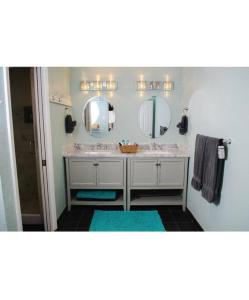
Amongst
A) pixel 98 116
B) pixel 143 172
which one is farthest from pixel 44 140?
pixel 143 172

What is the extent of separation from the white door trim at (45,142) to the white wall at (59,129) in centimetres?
28

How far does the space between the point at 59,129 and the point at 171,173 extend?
1.65m

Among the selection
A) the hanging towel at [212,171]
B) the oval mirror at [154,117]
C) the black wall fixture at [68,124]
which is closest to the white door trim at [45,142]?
the black wall fixture at [68,124]

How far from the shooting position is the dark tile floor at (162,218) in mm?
2102

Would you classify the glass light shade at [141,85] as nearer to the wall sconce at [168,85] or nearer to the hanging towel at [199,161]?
the wall sconce at [168,85]

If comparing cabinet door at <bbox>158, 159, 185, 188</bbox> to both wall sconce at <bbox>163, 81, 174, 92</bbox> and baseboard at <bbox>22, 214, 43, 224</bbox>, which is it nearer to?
wall sconce at <bbox>163, 81, 174, 92</bbox>

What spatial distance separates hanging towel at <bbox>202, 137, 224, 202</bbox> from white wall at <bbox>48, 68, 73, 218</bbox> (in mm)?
1732

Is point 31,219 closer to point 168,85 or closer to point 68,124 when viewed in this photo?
point 68,124

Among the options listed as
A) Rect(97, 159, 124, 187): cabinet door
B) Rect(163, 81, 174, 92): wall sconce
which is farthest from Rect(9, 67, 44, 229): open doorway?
Rect(163, 81, 174, 92): wall sconce

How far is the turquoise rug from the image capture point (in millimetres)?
2059

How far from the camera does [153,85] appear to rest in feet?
8.79
